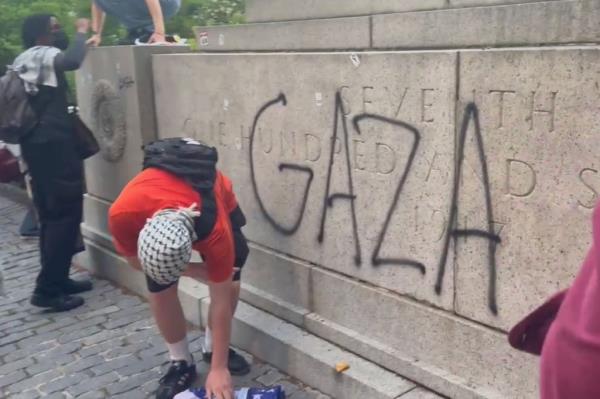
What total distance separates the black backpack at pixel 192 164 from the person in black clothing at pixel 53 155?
5.75ft

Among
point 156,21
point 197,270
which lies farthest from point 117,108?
point 197,270

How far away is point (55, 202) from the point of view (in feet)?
17.7

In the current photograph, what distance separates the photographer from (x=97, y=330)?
4969mm

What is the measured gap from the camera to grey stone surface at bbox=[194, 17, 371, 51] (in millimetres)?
3822

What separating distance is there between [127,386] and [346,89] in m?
2.00

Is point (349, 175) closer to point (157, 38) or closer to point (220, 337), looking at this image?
point (220, 337)

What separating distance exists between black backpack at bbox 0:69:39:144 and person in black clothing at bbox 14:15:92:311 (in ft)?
0.15

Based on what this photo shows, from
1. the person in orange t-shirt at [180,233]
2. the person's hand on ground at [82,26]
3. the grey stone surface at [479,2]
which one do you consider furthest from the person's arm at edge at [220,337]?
the person's hand on ground at [82,26]

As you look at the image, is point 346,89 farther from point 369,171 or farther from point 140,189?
point 140,189

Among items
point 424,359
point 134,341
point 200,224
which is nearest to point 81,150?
point 134,341

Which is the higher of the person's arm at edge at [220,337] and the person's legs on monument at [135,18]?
the person's legs on monument at [135,18]

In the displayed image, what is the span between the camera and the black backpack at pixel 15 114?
5191 millimetres

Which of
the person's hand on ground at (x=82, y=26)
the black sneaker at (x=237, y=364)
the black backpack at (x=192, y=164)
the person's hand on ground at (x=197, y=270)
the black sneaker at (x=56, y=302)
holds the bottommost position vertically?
the black sneaker at (x=56, y=302)

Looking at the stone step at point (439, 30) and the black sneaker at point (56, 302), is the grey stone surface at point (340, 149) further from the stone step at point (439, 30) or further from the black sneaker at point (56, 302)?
the black sneaker at point (56, 302)
